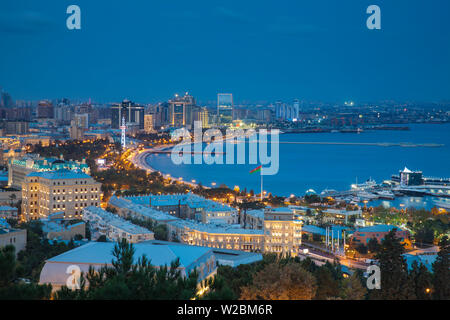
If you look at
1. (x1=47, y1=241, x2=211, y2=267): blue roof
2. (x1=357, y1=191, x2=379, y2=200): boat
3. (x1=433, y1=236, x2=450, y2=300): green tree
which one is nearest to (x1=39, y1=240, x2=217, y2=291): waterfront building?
(x1=47, y1=241, x2=211, y2=267): blue roof

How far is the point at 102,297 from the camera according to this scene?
2.83 meters

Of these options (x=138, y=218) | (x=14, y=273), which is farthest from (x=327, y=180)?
(x=14, y=273)

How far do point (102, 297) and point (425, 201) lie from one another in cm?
1143

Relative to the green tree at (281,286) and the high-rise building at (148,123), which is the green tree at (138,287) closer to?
the green tree at (281,286)

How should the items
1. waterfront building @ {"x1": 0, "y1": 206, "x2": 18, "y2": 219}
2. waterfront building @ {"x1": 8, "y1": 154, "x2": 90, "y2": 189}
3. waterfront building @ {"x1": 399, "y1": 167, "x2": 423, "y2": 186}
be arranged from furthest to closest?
waterfront building @ {"x1": 399, "y1": 167, "x2": 423, "y2": 186}
waterfront building @ {"x1": 8, "y1": 154, "x2": 90, "y2": 189}
waterfront building @ {"x1": 0, "y1": 206, "x2": 18, "y2": 219}

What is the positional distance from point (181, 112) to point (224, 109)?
9.58 feet

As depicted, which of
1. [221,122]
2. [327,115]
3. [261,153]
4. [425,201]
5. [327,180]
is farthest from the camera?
[327,115]

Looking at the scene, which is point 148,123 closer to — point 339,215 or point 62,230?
point 339,215

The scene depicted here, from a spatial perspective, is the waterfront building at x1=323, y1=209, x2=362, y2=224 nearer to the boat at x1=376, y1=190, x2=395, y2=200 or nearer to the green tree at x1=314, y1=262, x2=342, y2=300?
the boat at x1=376, y1=190, x2=395, y2=200

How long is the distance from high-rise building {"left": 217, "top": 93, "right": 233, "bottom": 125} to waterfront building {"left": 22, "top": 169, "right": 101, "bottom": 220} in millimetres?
29310

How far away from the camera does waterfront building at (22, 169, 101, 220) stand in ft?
28.9

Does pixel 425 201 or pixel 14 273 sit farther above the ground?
pixel 14 273
